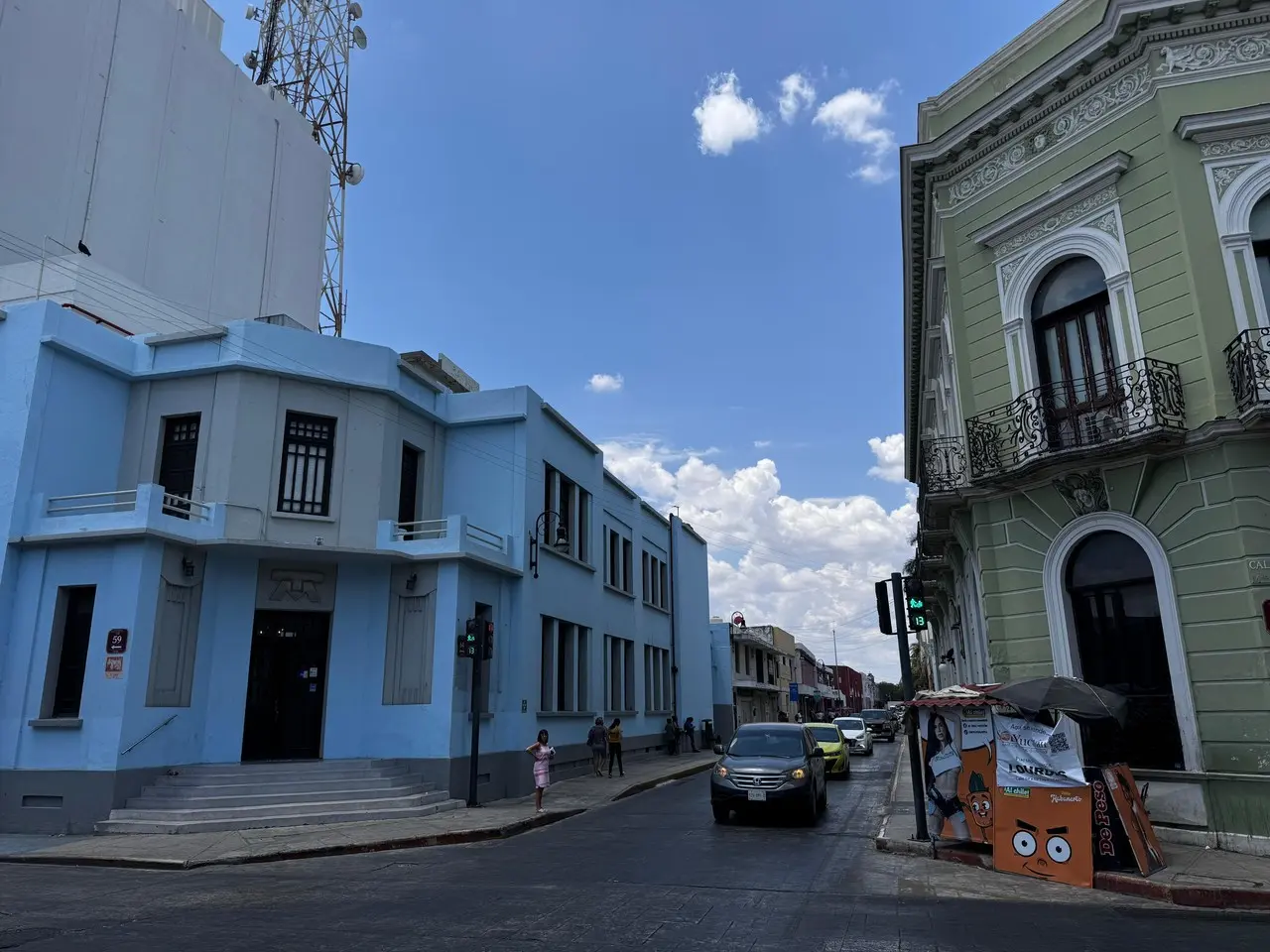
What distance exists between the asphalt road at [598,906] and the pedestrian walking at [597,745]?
432 inches

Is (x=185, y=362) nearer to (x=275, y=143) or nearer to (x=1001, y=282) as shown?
(x=1001, y=282)

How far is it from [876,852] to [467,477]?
515 inches

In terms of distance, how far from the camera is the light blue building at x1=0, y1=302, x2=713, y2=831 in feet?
48.6

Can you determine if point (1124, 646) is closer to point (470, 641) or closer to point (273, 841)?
point (470, 641)

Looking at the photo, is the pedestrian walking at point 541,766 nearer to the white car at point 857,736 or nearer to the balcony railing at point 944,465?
the balcony railing at point 944,465

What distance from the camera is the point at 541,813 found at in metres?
15.8

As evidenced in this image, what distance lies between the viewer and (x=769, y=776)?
1461 cm

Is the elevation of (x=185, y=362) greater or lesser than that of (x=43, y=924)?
greater

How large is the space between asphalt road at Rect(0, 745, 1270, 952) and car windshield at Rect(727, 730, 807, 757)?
3.04m

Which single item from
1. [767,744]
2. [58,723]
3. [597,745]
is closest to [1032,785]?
[767,744]

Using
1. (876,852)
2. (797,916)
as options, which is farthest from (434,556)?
(797,916)

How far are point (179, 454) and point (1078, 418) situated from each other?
1660 centimetres

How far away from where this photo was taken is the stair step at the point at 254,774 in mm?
14844

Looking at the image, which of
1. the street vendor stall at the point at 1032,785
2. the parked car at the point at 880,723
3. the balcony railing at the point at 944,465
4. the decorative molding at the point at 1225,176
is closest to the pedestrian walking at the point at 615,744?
the balcony railing at the point at 944,465
